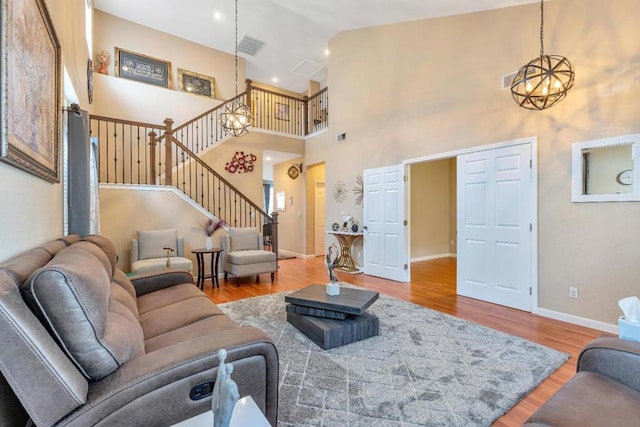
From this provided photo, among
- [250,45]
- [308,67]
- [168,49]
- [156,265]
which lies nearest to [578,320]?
[156,265]

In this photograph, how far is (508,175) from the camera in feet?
12.2

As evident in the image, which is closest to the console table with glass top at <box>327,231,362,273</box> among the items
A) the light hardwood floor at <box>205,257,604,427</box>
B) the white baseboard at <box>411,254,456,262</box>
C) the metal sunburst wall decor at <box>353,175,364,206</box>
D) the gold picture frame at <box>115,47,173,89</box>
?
the light hardwood floor at <box>205,257,604,427</box>

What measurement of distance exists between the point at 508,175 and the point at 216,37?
6.78 metres

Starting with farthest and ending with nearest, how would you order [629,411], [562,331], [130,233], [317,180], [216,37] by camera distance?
[317,180], [216,37], [130,233], [562,331], [629,411]

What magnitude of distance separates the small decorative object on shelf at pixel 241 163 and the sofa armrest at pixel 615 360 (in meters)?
6.38

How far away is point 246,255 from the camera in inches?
192

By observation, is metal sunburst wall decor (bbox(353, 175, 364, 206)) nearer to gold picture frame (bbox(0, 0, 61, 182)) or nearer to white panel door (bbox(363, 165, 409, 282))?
white panel door (bbox(363, 165, 409, 282))

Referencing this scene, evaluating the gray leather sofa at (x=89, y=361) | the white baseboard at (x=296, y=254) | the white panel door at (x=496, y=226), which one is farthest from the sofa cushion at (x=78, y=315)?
the white baseboard at (x=296, y=254)

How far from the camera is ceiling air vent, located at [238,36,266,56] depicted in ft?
22.1

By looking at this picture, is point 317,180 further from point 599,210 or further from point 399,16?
point 599,210

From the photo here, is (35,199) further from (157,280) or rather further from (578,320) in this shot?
(578,320)

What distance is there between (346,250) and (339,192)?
125 centimetres

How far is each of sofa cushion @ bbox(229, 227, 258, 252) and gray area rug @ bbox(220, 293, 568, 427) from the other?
2247mm

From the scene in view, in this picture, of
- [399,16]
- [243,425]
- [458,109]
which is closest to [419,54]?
[399,16]
